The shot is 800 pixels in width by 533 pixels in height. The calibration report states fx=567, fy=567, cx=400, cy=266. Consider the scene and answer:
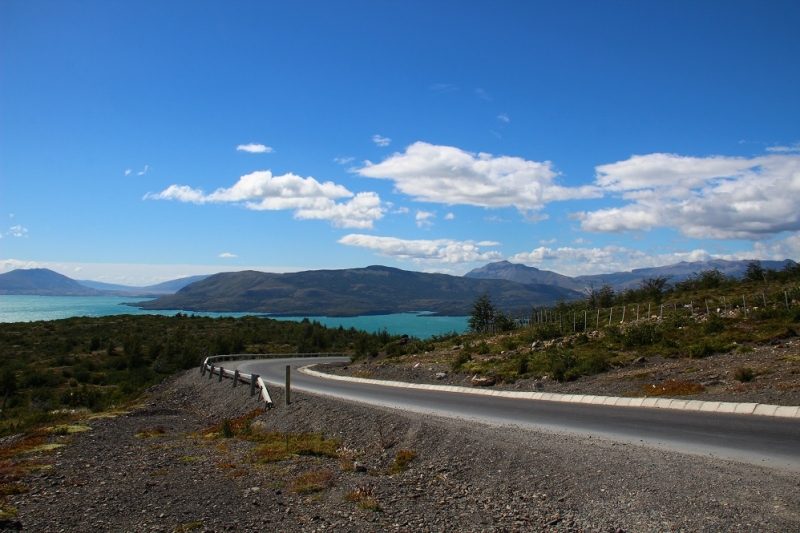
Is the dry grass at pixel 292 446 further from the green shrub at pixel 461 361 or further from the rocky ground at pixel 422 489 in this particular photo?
the green shrub at pixel 461 361

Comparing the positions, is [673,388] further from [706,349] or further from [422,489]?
[422,489]

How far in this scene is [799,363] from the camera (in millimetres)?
15289

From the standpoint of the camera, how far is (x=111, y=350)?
50719 millimetres

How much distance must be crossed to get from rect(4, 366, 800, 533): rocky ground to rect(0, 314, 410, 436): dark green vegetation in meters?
12.4

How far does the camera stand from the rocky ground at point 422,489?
6066mm

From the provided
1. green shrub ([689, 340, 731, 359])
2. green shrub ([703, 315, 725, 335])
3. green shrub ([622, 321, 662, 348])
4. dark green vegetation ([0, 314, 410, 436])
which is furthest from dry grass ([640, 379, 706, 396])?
dark green vegetation ([0, 314, 410, 436])

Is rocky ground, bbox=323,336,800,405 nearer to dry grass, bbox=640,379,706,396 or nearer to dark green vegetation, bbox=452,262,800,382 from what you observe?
dry grass, bbox=640,379,706,396

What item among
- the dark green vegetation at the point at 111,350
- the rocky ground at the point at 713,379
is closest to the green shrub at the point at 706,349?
the rocky ground at the point at 713,379

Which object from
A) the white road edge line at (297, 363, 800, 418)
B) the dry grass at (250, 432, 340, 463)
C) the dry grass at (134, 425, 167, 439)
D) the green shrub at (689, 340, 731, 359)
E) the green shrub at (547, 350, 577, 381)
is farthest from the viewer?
the green shrub at (547, 350, 577, 381)

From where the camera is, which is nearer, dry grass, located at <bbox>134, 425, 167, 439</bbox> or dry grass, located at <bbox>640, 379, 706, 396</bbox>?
dry grass, located at <bbox>640, 379, 706, 396</bbox>

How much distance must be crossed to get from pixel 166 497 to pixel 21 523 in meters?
1.69

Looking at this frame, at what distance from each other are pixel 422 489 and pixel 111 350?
1993 inches

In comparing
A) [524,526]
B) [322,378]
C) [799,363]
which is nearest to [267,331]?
[322,378]

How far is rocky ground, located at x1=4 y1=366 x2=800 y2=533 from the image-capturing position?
6066 mm
